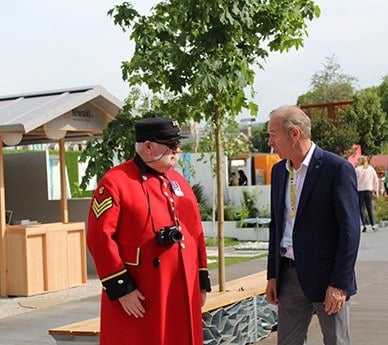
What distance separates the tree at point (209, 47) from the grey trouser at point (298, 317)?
283cm

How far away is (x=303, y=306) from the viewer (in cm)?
490

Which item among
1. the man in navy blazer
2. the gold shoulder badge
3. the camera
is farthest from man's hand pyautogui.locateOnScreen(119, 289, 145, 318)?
the man in navy blazer

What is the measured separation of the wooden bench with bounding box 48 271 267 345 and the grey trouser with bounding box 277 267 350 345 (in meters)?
1.73

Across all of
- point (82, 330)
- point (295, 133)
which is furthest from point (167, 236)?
point (82, 330)

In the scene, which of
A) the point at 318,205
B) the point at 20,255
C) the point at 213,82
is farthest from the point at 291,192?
the point at 20,255

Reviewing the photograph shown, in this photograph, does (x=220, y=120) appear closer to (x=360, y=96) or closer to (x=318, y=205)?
(x=318, y=205)

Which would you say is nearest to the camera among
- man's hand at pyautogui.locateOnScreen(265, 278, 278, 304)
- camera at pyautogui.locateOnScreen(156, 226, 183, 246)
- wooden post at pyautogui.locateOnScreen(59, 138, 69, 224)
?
camera at pyautogui.locateOnScreen(156, 226, 183, 246)

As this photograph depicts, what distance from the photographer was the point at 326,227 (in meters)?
4.69

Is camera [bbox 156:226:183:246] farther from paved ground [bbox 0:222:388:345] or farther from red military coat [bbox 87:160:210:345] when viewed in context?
paved ground [bbox 0:222:388:345]

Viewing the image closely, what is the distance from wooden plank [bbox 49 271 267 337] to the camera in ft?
20.8

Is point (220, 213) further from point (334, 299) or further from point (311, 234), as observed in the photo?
point (334, 299)

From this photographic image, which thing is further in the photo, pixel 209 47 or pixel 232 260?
pixel 232 260

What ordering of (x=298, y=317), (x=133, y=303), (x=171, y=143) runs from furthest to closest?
(x=298, y=317)
(x=171, y=143)
(x=133, y=303)

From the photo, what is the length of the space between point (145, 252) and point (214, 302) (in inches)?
109
